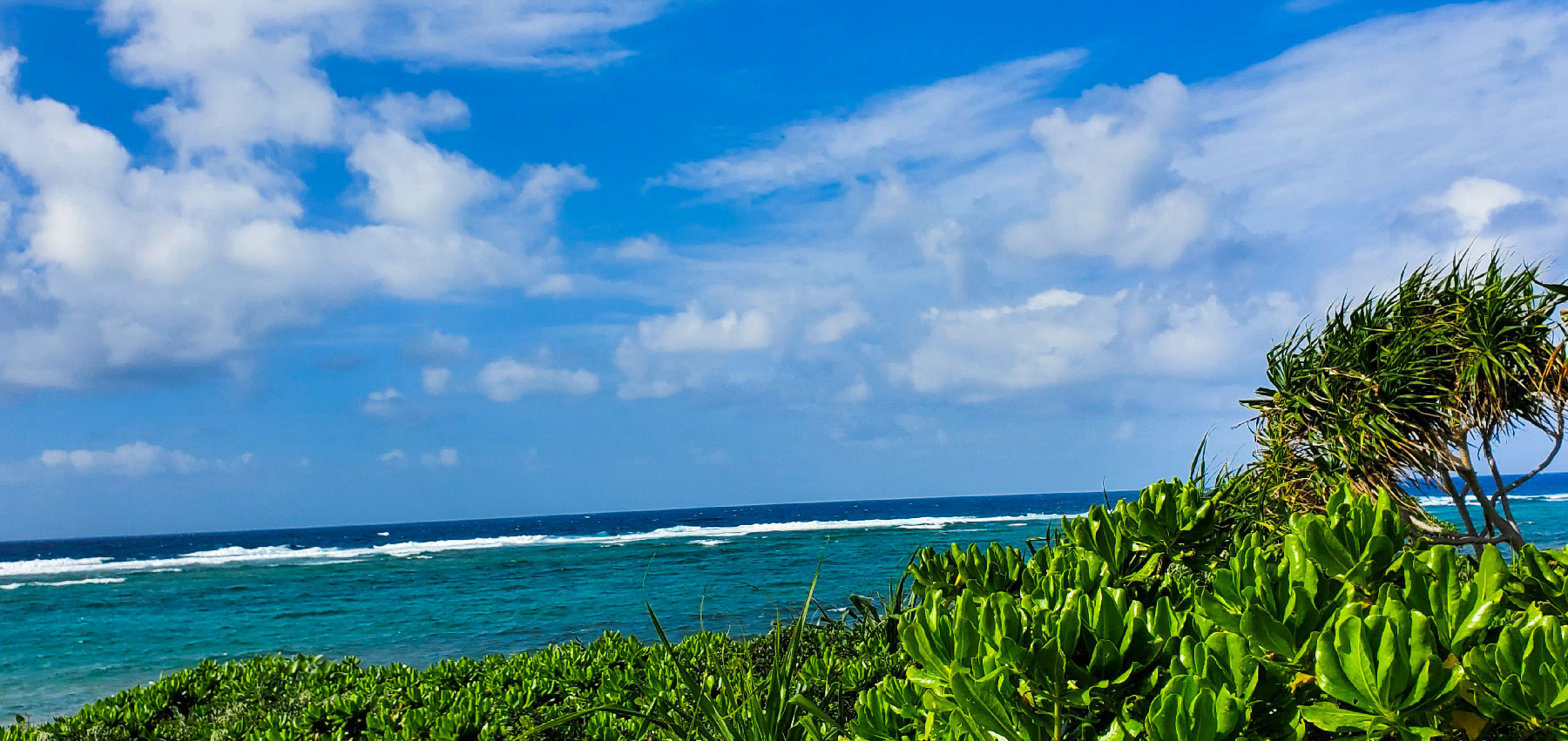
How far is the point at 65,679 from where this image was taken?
1681 cm

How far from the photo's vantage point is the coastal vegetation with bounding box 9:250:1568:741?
1.36m

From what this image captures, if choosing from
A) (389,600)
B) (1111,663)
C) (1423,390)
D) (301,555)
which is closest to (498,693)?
(1111,663)

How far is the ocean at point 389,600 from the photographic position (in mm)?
17531

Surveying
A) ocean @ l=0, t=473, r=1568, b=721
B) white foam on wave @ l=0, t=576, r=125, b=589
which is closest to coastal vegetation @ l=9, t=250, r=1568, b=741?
ocean @ l=0, t=473, r=1568, b=721

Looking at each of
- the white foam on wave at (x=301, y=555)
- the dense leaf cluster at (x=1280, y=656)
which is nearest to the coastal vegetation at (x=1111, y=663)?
the dense leaf cluster at (x=1280, y=656)

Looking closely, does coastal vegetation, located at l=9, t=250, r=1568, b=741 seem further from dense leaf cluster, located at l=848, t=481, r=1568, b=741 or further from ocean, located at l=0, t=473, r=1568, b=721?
ocean, located at l=0, t=473, r=1568, b=721

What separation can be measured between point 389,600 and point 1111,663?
2810 centimetres

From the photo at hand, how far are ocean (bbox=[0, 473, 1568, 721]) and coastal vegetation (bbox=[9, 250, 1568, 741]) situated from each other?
168 inches

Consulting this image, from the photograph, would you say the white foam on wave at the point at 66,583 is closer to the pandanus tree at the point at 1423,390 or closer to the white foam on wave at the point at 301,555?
the white foam on wave at the point at 301,555

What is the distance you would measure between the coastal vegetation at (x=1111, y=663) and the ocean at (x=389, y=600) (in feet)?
14.0

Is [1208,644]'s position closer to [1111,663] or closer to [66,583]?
[1111,663]

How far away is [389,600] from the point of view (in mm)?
26250

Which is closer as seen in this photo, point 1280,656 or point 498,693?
point 1280,656

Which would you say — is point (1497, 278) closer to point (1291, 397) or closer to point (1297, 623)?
point (1291, 397)
